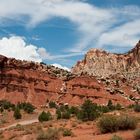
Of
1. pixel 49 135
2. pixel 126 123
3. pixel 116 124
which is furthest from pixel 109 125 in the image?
pixel 49 135

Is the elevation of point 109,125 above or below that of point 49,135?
above

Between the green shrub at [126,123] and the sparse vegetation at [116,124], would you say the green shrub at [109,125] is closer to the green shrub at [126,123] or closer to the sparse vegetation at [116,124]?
the sparse vegetation at [116,124]

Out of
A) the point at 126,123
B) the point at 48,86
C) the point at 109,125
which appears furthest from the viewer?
the point at 48,86

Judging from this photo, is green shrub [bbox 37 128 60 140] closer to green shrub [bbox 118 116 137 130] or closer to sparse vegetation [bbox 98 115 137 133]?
sparse vegetation [bbox 98 115 137 133]

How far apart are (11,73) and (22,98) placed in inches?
264

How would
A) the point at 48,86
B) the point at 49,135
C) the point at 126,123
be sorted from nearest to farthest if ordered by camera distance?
the point at 49,135, the point at 126,123, the point at 48,86

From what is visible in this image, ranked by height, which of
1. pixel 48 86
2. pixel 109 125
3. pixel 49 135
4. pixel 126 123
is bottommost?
pixel 49 135

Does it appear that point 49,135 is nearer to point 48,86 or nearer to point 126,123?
point 126,123

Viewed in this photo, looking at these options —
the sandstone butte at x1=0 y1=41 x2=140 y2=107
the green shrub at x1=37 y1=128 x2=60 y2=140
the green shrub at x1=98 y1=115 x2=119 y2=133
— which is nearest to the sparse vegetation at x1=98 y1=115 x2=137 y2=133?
the green shrub at x1=98 y1=115 x2=119 y2=133

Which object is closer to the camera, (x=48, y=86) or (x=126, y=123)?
(x=126, y=123)

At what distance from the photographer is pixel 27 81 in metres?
97.5

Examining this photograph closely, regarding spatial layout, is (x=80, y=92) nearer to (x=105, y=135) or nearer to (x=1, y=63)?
(x=1, y=63)

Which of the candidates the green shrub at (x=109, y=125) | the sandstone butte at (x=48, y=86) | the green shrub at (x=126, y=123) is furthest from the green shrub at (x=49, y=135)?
the sandstone butte at (x=48, y=86)

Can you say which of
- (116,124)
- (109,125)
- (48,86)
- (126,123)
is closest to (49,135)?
(109,125)
